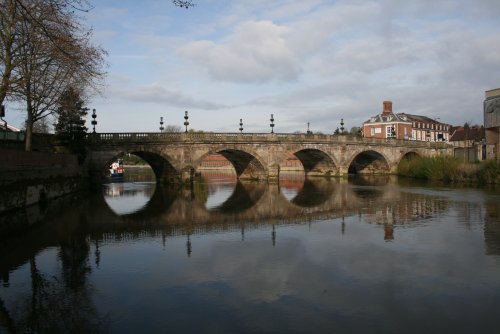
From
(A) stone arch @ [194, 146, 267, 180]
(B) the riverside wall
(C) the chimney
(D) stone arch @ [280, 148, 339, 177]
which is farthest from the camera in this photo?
(C) the chimney

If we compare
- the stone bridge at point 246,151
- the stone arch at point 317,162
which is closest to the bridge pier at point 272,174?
the stone bridge at point 246,151

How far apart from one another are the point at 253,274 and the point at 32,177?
1755 centimetres

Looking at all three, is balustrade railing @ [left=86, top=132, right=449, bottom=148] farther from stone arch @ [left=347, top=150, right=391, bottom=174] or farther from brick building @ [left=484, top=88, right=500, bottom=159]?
brick building @ [left=484, top=88, right=500, bottom=159]

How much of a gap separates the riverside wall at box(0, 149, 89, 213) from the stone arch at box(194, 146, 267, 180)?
52.5ft

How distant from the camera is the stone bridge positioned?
4078 centimetres

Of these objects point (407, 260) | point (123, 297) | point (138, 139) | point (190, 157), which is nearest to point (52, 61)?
point (138, 139)

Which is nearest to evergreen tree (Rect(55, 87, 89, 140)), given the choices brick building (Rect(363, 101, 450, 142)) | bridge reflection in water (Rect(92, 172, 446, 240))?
bridge reflection in water (Rect(92, 172, 446, 240))

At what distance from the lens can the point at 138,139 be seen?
4138 cm

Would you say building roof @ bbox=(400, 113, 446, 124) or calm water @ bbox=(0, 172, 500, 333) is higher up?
building roof @ bbox=(400, 113, 446, 124)

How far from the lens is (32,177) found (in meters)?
23.0

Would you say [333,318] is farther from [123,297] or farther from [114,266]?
[114,266]

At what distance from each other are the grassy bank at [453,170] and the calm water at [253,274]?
62.7 feet

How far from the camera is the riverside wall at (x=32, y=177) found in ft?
63.7

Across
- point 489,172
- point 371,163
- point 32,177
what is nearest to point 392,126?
point 371,163
